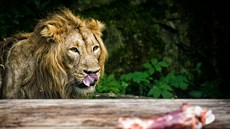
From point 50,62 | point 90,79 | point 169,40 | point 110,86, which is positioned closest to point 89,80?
point 90,79

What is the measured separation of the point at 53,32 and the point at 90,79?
1.50ft

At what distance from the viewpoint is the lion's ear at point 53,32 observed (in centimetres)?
435

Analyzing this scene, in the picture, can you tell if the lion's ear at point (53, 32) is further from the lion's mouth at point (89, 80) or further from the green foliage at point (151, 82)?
the green foliage at point (151, 82)

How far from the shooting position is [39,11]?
638 cm

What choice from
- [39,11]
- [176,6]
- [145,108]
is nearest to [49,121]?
[145,108]

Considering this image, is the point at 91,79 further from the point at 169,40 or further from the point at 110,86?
the point at 169,40

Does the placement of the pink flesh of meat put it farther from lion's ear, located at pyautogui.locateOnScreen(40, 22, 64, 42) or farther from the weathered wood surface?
lion's ear, located at pyautogui.locateOnScreen(40, 22, 64, 42)

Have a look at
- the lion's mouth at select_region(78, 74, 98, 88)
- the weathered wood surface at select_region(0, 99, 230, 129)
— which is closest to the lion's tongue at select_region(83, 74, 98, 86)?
the lion's mouth at select_region(78, 74, 98, 88)

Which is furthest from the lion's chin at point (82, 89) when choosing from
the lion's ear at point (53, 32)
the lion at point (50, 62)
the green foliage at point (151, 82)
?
the green foliage at point (151, 82)

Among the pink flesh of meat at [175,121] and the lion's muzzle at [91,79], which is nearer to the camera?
the pink flesh of meat at [175,121]

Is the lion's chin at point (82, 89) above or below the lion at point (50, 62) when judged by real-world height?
below

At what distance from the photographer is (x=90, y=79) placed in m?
4.25

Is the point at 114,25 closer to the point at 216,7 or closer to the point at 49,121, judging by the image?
the point at 216,7

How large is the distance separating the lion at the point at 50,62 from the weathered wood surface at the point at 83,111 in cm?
159
